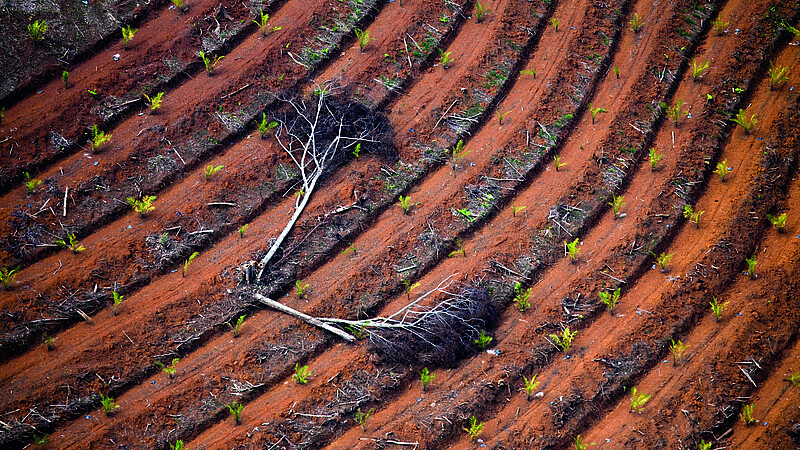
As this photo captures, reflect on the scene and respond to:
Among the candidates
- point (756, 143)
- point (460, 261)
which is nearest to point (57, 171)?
point (460, 261)

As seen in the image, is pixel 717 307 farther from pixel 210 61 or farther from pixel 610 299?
pixel 210 61

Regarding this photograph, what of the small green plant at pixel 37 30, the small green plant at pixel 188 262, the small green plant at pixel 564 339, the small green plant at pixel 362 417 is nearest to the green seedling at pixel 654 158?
the small green plant at pixel 564 339

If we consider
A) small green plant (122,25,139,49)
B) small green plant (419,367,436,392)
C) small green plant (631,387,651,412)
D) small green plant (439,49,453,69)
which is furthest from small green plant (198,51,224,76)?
small green plant (631,387,651,412)

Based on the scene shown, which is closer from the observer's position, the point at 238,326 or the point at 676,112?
the point at 238,326

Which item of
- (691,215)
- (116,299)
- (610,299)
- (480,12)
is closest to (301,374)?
(116,299)

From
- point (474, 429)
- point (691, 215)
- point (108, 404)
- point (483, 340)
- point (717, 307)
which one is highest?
point (691, 215)

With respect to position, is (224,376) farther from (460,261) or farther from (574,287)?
(574,287)
